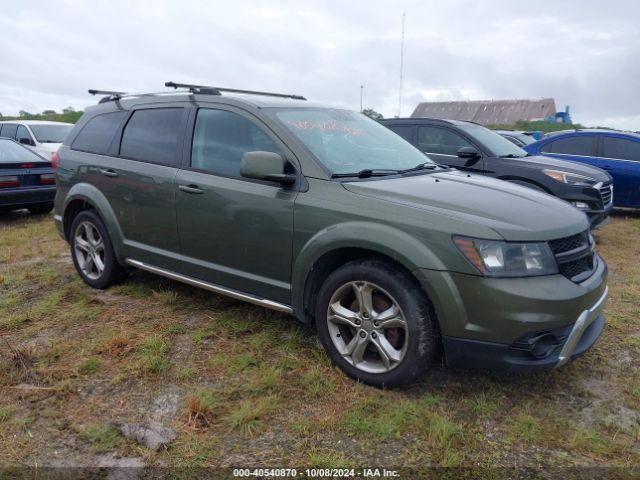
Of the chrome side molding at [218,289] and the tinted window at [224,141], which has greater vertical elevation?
the tinted window at [224,141]

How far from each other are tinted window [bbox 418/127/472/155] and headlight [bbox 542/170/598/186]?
1109 millimetres

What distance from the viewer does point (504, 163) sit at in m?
7.07

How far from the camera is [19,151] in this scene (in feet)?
28.4

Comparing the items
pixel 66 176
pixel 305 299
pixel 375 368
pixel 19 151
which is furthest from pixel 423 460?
pixel 19 151

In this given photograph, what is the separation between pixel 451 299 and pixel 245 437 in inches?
49.9

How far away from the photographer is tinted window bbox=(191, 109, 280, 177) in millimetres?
3751

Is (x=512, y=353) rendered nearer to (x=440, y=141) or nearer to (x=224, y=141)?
(x=224, y=141)

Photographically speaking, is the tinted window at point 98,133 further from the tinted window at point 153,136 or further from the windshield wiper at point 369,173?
the windshield wiper at point 369,173

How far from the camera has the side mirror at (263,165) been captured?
→ 3332 mm

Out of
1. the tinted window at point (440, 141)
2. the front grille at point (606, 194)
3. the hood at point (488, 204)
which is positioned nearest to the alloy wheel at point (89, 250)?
the hood at point (488, 204)

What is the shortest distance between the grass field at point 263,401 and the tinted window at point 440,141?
360 centimetres

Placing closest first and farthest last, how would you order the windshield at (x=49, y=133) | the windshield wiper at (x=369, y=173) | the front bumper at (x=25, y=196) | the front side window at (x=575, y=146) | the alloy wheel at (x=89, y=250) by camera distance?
the windshield wiper at (x=369, y=173), the alloy wheel at (x=89, y=250), the front bumper at (x=25, y=196), the front side window at (x=575, y=146), the windshield at (x=49, y=133)

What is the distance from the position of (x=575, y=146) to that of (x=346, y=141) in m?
7.12

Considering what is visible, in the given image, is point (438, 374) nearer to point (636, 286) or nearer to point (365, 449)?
point (365, 449)
